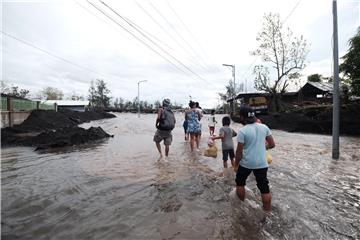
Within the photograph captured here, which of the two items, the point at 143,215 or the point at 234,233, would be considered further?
the point at 143,215

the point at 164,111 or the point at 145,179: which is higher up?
the point at 164,111

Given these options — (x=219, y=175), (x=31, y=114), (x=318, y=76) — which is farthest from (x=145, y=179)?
(x=318, y=76)

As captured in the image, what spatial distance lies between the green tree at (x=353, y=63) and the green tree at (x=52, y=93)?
8214cm

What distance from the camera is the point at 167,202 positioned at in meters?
5.39

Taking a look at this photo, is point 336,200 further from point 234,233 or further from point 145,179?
point 145,179

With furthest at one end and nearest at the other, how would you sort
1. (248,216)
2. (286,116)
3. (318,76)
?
(318,76) → (286,116) → (248,216)

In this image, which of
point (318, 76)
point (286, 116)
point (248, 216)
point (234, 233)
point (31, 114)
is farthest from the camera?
point (318, 76)

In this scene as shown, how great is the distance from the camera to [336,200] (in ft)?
18.5

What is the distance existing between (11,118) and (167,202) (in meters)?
17.0

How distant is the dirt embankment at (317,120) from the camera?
64.9 ft

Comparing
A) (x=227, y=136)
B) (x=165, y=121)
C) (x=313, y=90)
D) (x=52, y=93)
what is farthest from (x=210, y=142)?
(x=52, y=93)

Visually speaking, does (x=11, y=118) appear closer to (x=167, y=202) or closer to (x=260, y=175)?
(x=167, y=202)

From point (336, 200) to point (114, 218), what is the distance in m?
4.11

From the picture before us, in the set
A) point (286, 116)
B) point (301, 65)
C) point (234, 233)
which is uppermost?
point (301, 65)
